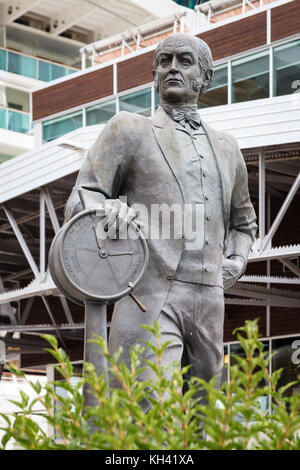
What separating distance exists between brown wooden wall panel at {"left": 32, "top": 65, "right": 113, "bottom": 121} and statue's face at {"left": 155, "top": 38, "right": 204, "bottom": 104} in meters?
30.2

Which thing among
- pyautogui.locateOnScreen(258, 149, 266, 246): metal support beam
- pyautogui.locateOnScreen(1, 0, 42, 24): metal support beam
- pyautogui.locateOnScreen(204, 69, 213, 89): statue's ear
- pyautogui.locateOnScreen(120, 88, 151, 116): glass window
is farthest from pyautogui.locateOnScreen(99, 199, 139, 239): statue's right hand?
pyautogui.locateOnScreen(1, 0, 42, 24): metal support beam

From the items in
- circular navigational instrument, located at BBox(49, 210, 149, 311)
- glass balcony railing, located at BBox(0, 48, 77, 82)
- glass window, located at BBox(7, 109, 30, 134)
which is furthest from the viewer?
glass balcony railing, located at BBox(0, 48, 77, 82)

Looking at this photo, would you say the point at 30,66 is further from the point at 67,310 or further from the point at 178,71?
the point at 178,71

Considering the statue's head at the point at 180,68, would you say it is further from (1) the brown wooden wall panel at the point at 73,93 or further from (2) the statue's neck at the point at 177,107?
(1) the brown wooden wall panel at the point at 73,93

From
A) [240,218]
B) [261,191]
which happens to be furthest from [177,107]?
[261,191]

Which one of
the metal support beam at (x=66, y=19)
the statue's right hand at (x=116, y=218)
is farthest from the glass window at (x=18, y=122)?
the statue's right hand at (x=116, y=218)

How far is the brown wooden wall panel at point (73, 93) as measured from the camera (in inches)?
1486

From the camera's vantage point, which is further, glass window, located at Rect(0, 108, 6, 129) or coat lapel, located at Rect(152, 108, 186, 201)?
glass window, located at Rect(0, 108, 6, 129)

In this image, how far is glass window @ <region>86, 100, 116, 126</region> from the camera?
123 ft

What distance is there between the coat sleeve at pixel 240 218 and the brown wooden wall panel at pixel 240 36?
Result: 24721 mm

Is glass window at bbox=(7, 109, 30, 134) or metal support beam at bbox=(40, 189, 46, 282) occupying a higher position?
glass window at bbox=(7, 109, 30, 134)

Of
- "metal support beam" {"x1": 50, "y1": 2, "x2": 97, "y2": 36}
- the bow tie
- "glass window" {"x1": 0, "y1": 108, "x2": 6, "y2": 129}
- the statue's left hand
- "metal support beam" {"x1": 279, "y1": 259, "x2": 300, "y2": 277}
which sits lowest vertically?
the statue's left hand

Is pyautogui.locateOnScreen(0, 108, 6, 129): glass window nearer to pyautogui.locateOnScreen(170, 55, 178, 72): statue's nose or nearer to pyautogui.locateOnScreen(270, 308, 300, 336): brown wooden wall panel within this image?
pyautogui.locateOnScreen(270, 308, 300, 336): brown wooden wall panel

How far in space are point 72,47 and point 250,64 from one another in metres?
31.2
